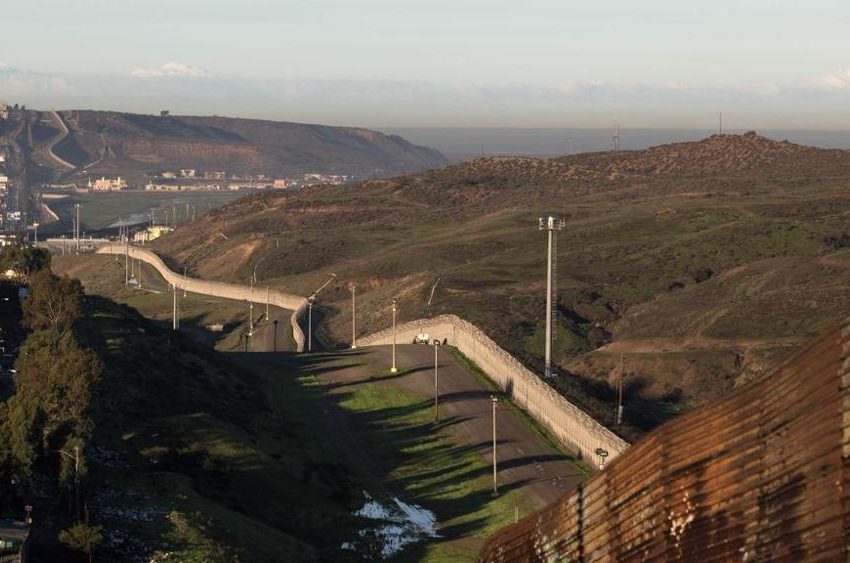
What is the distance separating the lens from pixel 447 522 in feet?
145

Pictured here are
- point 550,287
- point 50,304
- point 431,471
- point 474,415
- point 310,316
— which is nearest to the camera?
point 431,471

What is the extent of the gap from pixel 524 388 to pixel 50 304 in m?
19.0

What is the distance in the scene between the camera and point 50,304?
6153cm

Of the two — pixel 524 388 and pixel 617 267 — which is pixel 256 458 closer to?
pixel 524 388

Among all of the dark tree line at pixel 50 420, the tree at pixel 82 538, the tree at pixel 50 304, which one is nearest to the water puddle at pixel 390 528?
the dark tree line at pixel 50 420

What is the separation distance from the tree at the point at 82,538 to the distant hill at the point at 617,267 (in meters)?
28.0

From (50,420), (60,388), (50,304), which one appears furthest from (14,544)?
(50,304)

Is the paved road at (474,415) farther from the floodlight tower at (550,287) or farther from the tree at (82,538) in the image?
the tree at (82,538)

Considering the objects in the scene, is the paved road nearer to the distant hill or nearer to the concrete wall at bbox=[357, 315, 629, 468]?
the concrete wall at bbox=[357, 315, 629, 468]

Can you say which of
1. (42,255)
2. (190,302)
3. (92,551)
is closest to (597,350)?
(42,255)

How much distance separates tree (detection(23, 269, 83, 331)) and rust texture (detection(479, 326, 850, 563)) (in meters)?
57.1

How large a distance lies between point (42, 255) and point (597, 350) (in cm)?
3165

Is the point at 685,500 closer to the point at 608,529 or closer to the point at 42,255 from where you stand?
the point at 608,529

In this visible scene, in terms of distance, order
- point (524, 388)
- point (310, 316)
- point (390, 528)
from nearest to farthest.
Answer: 1. point (390, 528)
2. point (524, 388)
3. point (310, 316)
